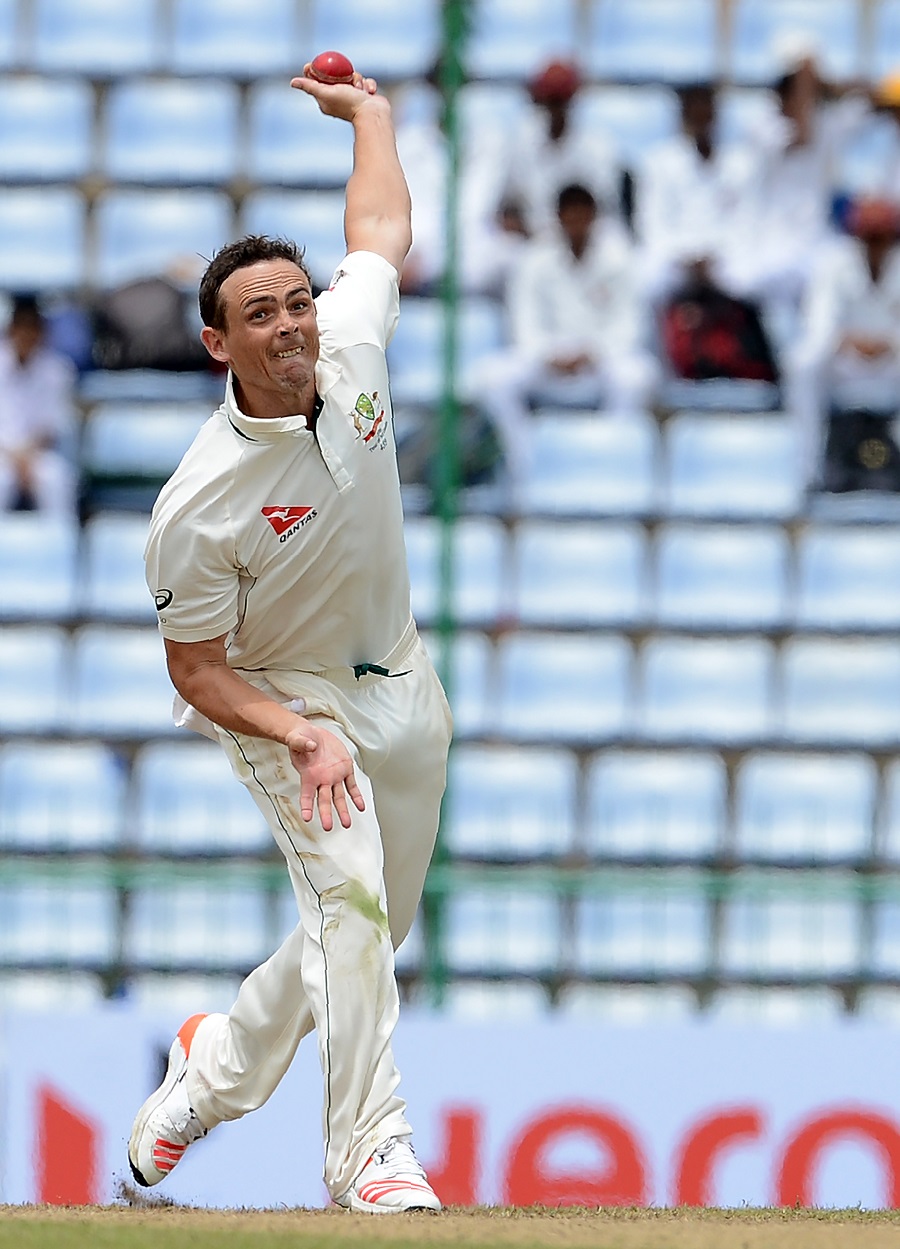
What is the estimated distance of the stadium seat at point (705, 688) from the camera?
380 inches

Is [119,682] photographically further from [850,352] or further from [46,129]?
[850,352]

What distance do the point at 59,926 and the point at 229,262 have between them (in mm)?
4556

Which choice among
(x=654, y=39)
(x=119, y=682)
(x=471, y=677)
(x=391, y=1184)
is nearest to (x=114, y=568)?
(x=119, y=682)

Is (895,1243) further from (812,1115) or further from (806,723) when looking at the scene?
(806,723)

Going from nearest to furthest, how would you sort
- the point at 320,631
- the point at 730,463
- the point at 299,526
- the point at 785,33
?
the point at 299,526, the point at 320,631, the point at 730,463, the point at 785,33

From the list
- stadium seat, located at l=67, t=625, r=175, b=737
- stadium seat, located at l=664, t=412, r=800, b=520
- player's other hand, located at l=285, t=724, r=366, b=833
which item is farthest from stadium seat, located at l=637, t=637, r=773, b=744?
player's other hand, located at l=285, t=724, r=366, b=833

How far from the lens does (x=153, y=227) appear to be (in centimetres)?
1120

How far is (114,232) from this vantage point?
36.8 ft

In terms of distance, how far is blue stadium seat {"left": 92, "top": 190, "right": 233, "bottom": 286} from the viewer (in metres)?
11.1

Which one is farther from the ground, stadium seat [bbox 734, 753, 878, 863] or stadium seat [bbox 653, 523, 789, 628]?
stadium seat [bbox 653, 523, 789, 628]

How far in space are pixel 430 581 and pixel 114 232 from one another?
8.97ft

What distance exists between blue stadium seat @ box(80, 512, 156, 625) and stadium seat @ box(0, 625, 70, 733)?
242mm

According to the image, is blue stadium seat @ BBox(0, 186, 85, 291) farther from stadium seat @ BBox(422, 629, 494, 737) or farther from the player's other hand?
the player's other hand

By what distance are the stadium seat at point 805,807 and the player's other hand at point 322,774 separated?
4.71 metres
